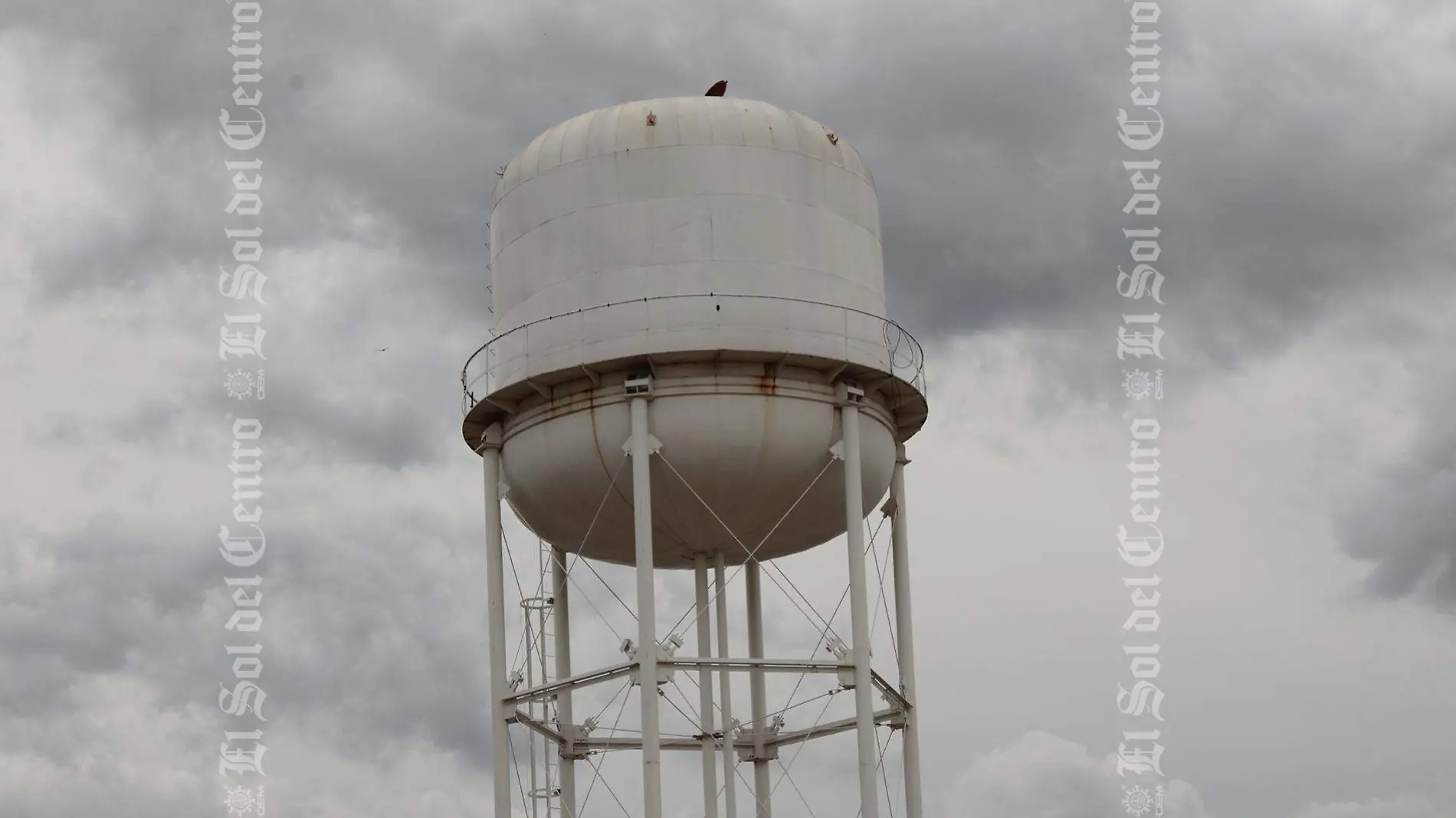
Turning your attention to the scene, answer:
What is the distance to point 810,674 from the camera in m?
27.9

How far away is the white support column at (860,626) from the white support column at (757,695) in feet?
10.1

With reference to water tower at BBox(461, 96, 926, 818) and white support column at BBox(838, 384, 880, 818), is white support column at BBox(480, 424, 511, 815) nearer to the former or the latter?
water tower at BBox(461, 96, 926, 818)

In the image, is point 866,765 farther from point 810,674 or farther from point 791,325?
point 791,325

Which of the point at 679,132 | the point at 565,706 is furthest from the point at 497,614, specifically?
the point at 679,132

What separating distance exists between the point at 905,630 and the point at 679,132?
7.21m

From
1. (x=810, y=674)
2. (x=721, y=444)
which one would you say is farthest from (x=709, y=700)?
(x=721, y=444)

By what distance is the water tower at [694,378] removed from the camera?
2730 centimetres

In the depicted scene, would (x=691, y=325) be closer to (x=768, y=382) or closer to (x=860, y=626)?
(x=768, y=382)

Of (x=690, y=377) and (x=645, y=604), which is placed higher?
(x=690, y=377)

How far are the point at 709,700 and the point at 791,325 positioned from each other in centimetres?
578

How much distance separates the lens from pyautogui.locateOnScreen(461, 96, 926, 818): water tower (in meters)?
27.3

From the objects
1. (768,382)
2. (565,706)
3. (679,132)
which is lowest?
(565,706)

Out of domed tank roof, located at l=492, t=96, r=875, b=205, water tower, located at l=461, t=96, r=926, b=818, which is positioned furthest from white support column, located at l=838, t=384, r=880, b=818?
domed tank roof, located at l=492, t=96, r=875, b=205

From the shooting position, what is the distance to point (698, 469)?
89.4 feet
